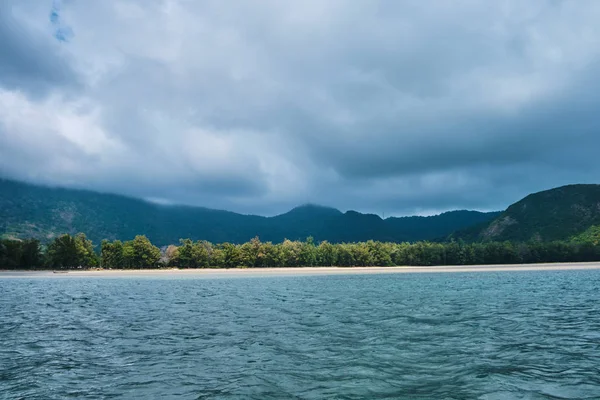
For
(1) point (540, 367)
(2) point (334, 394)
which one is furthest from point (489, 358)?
(2) point (334, 394)

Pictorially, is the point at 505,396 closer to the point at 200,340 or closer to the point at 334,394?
the point at 334,394

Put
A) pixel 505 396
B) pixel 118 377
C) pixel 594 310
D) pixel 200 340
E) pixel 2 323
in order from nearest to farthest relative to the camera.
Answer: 1. pixel 505 396
2. pixel 118 377
3. pixel 200 340
4. pixel 2 323
5. pixel 594 310

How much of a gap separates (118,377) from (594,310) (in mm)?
33277

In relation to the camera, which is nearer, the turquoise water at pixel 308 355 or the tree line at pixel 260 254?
the turquoise water at pixel 308 355

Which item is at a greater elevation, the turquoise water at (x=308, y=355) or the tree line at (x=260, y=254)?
the tree line at (x=260, y=254)

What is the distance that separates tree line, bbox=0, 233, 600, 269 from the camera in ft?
448

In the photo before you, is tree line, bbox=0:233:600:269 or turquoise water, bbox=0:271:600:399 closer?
turquoise water, bbox=0:271:600:399

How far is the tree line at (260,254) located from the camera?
13650 centimetres

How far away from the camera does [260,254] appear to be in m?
153

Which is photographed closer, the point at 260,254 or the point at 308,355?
the point at 308,355

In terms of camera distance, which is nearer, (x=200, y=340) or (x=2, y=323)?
(x=200, y=340)

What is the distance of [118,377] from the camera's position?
13875 mm

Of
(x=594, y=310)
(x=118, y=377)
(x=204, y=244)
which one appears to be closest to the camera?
(x=118, y=377)

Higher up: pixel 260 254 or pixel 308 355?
pixel 260 254
